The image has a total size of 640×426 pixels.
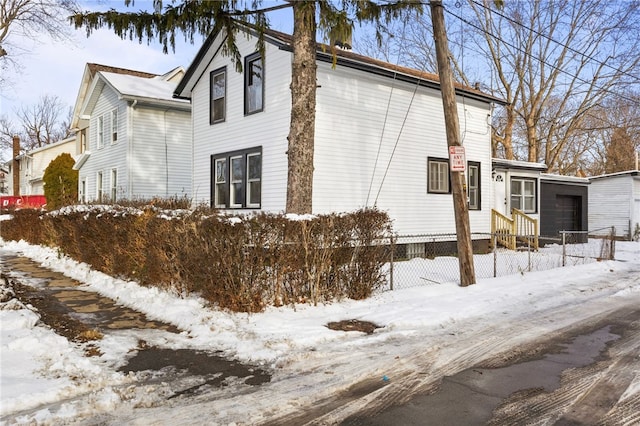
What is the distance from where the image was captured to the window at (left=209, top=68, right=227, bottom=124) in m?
15.0

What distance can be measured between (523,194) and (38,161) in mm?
42776

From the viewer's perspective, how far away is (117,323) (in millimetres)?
6406

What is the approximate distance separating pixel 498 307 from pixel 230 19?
7.56 meters

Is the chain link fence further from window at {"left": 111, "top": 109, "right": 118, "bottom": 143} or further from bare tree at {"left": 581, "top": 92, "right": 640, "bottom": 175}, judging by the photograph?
bare tree at {"left": 581, "top": 92, "right": 640, "bottom": 175}

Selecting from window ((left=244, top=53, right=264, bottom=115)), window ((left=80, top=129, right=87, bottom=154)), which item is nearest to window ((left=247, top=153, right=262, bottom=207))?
window ((left=244, top=53, right=264, bottom=115))

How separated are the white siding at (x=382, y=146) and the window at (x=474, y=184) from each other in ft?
0.82

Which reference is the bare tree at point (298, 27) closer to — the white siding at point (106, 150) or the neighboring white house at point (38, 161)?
the white siding at point (106, 150)

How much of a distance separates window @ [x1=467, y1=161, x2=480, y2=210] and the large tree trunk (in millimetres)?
9107

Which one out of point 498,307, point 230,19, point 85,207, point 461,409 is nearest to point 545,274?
point 498,307

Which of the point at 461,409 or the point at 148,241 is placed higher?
the point at 148,241

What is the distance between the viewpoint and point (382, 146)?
536 inches

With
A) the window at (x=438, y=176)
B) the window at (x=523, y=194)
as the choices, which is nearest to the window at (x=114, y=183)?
the window at (x=438, y=176)

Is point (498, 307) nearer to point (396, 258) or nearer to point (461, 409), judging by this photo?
point (461, 409)

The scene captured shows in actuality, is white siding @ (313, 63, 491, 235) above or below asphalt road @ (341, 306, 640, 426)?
above
